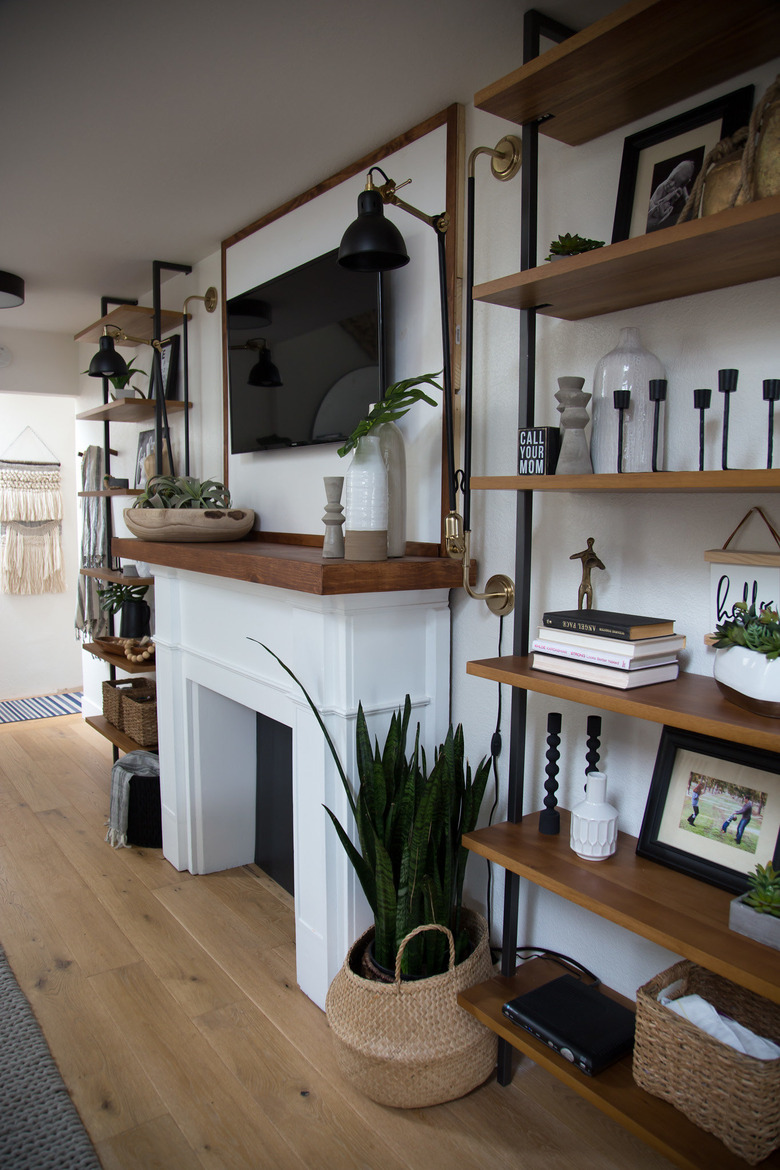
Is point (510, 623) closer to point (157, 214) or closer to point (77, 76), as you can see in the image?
point (77, 76)

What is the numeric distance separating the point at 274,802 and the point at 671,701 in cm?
172

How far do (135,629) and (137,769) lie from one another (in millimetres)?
869

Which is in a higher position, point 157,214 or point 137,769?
point 157,214

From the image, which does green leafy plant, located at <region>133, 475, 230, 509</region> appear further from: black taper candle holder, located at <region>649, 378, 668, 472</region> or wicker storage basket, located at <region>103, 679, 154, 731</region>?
black taper candle holder, located at <region>649, 378, 668, 472</region>

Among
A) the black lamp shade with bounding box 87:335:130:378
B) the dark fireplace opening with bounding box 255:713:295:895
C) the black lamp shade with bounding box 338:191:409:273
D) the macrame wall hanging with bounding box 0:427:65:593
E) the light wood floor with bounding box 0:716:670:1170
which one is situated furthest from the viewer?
the macrame wall hanging with bounding box 0:427:65:593

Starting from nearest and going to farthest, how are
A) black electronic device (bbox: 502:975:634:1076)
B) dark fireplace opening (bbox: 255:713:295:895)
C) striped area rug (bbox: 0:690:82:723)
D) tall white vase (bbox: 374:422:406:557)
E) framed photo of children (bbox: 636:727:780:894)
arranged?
1. framed photo of children (bbox: 636:727:780:894)
2. black electronic device (bbox: 502:975:634:1076)
3. tall white vase (bbox: 374:422:406:557)
4. dark fireplace opening (bbox: 255:713:295:895)
5. striped area rug (bbox: 0:690:82:723)

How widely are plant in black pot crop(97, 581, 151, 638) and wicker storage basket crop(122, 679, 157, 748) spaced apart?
348 millimetres

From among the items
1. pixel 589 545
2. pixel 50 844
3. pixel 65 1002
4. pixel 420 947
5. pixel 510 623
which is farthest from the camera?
pixel 50 844

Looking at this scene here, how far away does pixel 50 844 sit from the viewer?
293 centimetres

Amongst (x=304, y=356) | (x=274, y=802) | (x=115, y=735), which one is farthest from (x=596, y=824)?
(x=115, y=735)

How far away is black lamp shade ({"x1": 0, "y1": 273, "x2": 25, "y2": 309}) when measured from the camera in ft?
11.1

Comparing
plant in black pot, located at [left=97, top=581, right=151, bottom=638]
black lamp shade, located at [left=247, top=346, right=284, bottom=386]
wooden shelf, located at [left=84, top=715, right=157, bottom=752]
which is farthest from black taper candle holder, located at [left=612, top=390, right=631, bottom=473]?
plant in black pot, located at [left=97, top=581, right=151, bottom=638]

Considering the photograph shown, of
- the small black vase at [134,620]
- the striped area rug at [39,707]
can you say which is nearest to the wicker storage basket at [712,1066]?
the small black vase at [134,620]

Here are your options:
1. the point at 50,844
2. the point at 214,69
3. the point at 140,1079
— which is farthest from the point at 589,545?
the point at 50,844
